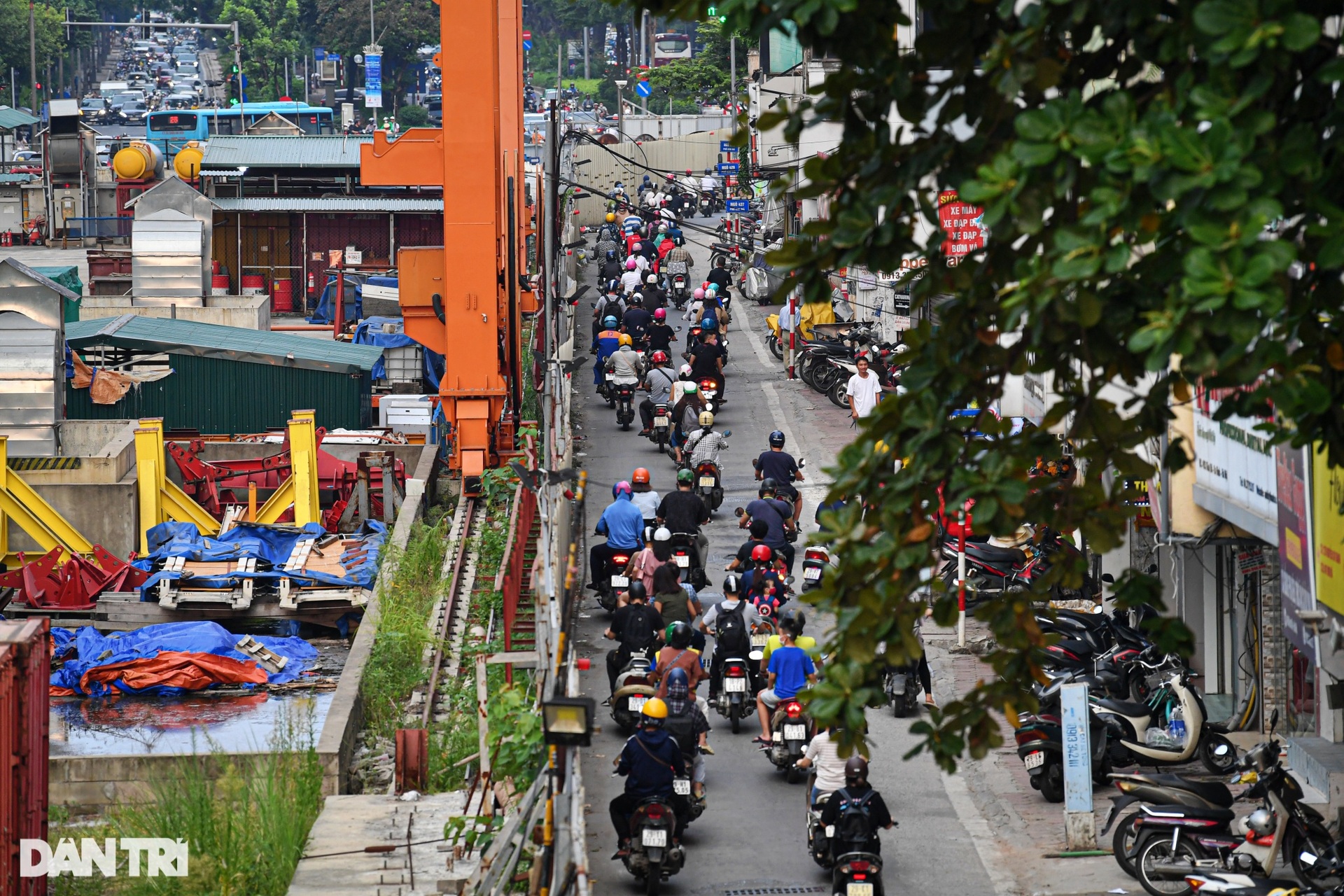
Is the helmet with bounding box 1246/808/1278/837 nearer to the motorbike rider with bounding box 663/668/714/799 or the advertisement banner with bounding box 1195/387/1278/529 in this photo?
the advertisement banner with bounding box 1195/387/1278/529

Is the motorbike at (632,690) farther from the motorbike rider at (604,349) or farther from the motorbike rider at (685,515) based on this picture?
the motorbike rider at (604,349)

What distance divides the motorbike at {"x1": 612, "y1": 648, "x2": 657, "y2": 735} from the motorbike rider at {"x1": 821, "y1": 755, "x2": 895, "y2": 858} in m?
2.36

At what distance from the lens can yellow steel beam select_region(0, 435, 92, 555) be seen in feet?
80.3

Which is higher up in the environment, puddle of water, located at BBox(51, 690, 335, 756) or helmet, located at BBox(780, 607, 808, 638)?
helmet, located at BBox(780, 607, 808, 638)

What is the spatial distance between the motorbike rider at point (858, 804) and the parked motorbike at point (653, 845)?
1089 mm

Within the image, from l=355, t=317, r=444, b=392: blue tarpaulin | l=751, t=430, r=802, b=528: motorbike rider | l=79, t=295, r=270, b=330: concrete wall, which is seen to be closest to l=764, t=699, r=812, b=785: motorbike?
l=751, t=430, r=802, b=528: motorbike rider

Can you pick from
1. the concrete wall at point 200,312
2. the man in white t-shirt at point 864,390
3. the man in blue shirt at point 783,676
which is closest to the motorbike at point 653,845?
the man in blue shirt at point 783,676

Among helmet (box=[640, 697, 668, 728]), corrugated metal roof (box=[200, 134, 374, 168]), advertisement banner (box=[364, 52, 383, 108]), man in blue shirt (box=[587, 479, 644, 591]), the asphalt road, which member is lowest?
the asphalt road

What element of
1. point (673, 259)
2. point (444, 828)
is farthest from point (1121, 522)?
point (673, 259)

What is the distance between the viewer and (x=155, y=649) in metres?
20.6

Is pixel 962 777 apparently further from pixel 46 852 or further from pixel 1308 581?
pixel 46 852

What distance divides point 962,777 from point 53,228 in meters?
56.5

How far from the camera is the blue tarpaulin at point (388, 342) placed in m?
37.1

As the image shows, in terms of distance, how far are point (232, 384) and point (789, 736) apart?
22021 mm
